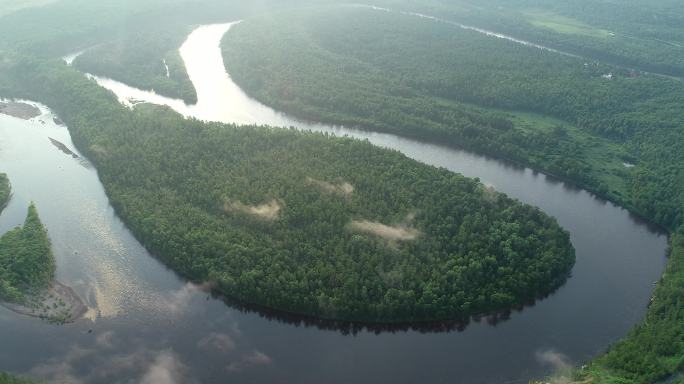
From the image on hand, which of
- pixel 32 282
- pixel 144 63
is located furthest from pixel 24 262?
pixel 144 63

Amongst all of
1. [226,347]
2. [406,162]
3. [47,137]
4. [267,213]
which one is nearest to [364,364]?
[226,347]

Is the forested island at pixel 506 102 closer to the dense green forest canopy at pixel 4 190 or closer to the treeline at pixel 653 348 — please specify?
the treeline at pixel 653 348

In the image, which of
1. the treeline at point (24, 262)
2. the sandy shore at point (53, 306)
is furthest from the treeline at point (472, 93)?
the sandy shore at point (53, 306)

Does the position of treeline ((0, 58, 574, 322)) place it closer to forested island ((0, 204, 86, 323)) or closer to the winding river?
the winding river

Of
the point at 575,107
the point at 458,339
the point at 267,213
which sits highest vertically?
the point at 575,107

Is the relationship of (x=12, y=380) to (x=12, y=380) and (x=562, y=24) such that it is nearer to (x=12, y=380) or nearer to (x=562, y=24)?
(x=12, y=380)

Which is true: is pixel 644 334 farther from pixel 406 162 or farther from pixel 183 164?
pixel 183 164

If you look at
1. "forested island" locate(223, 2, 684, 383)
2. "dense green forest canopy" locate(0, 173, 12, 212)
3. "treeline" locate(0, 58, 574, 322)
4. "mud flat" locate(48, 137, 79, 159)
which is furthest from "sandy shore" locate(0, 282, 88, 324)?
"forested island" locate(223, 2, 684, 383)
